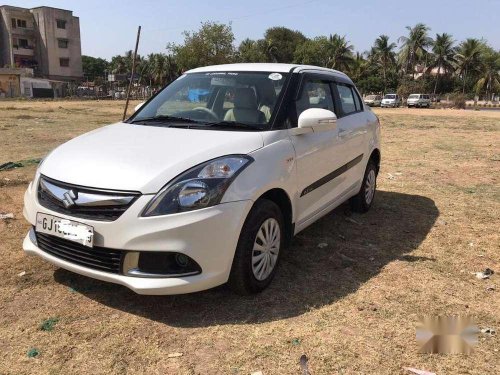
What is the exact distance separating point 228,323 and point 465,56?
237 ft

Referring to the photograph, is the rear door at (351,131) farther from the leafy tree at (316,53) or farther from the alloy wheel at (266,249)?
the leafy tree at (316,53)

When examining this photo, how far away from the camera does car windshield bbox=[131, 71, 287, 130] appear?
377 cm

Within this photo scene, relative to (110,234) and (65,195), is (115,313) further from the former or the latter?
(65,195)

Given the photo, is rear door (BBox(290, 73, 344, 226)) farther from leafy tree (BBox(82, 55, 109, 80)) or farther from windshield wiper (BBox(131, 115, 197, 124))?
leafy tree (BBox(82, 55, 109, 80))

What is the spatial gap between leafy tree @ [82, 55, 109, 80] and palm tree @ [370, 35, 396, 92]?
65.5 metres

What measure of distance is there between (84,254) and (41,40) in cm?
7685

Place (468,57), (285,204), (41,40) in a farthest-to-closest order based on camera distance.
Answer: (41,40)
(468,57)
(285,204)

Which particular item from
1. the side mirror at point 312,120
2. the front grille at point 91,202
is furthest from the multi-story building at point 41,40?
the front grille at point 91,202

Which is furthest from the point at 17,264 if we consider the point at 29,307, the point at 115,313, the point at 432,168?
the point at 432,168

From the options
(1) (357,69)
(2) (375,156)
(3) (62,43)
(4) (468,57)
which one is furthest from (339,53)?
(2) (375,156)

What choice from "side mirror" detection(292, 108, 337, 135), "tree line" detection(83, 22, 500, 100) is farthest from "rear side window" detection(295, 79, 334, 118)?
"tree line" detection(83, 22, 500, 100)

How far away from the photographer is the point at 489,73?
66.8 meters

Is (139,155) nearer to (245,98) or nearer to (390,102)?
(245,98)

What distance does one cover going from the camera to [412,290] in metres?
3.60
